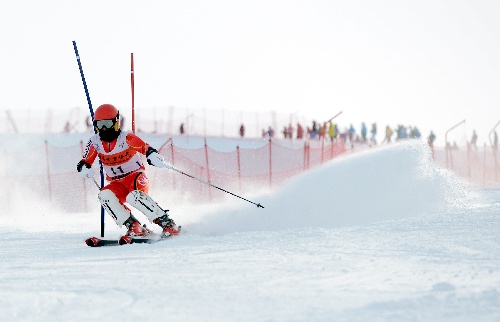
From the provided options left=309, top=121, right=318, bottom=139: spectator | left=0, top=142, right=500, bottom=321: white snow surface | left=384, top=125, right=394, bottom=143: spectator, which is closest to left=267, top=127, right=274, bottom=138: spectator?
left=309, top=121, right=318, bottom=139: spectator

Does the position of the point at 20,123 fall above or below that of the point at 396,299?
above

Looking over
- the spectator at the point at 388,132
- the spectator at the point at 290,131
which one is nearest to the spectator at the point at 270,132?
the spectator at the point at 290,131

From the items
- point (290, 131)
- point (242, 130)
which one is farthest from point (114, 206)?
point (242, 130)

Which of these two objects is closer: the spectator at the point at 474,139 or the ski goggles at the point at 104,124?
the ski goggles at the point at 104,124

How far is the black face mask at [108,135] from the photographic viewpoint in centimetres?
867

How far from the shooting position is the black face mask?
867 cm

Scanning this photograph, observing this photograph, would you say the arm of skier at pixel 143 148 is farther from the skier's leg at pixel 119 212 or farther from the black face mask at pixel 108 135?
the skier's leg at pixel 119 212

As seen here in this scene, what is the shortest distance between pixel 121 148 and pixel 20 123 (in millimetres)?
29327

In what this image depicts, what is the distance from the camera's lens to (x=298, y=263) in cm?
571

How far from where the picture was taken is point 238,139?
125ft

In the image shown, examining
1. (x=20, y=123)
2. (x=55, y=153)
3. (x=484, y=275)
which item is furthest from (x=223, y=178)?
(x=484, y=275)

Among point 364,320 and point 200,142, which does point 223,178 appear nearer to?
point 200,142

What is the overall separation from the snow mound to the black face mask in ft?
5.50

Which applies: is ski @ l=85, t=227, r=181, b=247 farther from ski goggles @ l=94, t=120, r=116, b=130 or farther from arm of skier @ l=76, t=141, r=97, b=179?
ski goggles @ l=94, t=120, r=116, b=130
